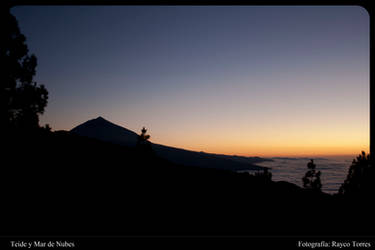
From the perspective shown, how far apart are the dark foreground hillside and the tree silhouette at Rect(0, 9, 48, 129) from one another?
17.1 feet

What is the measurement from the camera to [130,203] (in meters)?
7.21

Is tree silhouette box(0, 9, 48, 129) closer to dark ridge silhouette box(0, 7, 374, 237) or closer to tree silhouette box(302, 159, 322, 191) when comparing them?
dark ridge silhouette box(0, 7, 374, 237)

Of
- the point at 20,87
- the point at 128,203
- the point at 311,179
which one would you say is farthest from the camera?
the point at 311,179

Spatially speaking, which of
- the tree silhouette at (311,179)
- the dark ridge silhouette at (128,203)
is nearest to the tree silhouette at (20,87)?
the dark ridge silhouette at (128,203)

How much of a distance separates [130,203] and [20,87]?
15444 mm

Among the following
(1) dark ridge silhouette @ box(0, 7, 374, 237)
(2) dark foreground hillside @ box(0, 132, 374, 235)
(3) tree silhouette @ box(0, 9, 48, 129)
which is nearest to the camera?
(1) dark ridge silhouette @ box(0, 7, 374, 237)

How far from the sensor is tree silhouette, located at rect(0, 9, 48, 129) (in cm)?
1474

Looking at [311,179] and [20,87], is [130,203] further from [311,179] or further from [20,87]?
[311,179]

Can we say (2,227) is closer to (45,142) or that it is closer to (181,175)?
(181,175)

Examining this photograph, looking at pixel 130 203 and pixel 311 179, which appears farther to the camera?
pixel 311 179

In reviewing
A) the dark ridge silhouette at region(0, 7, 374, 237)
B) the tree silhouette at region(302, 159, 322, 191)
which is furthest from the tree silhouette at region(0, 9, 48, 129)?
the tree silhouette at region(302, 159, 322, 191)

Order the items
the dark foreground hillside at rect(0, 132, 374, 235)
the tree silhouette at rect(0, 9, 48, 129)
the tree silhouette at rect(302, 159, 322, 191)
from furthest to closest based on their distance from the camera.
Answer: the tree silhouette at rect(302, 159, 322, 191)
the tree silhouette at rect(0, 9, 48, 129)
the dark foreground hillside at rect(0, 132, 374, 235)

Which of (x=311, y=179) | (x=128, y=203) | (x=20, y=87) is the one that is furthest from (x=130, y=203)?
(x=311, y=179)

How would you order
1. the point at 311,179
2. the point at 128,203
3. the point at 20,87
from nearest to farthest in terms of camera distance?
1. the point at 128,203
2. the point at 20,87
3. the point at 311,179
